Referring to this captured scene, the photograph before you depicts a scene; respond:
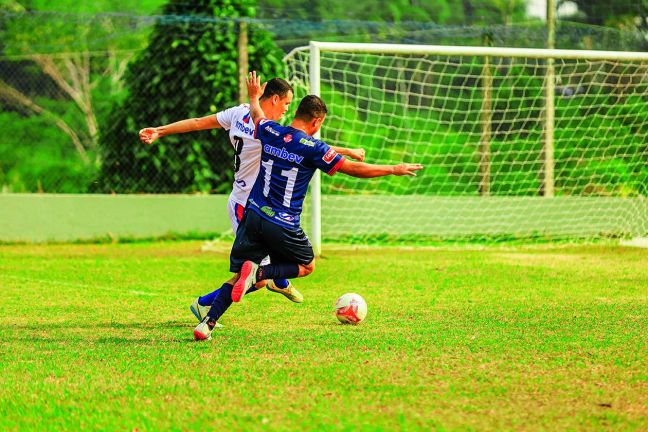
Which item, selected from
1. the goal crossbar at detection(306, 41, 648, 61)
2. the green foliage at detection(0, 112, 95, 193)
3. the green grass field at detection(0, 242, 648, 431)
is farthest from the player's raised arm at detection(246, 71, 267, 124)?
the green foliage at detection(0, 112, 95, 193)

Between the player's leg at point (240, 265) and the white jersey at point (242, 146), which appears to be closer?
the player's leg at point (240, 265)

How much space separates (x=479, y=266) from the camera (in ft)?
37.8

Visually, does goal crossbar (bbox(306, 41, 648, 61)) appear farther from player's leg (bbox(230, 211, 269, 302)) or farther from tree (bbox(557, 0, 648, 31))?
player's leg (bbox(230, 211, 269, 302))

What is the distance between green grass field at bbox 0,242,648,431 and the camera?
15.0 ft

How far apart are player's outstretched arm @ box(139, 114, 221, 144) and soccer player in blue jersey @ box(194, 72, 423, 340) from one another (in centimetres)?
91

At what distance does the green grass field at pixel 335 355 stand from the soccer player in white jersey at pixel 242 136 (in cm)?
25

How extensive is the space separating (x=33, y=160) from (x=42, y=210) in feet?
7.79

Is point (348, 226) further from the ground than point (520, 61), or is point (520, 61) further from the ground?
point (520, 61)

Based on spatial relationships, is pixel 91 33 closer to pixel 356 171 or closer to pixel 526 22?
pixel 526 22

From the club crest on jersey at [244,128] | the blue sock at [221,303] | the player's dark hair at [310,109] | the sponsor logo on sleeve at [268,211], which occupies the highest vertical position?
the player's dark hair at [310,109]

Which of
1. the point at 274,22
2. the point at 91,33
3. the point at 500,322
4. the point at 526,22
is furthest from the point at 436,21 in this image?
the point at 500,322

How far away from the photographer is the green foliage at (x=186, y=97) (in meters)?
15.2

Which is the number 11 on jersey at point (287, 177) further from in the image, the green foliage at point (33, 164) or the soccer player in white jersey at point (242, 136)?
the green foliage at point (33, 164)

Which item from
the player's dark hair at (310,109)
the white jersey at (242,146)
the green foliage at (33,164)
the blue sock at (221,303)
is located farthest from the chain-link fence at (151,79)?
the blue sock at (221,303)
